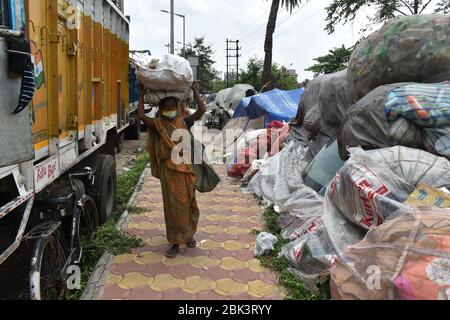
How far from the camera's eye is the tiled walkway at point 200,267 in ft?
10.0

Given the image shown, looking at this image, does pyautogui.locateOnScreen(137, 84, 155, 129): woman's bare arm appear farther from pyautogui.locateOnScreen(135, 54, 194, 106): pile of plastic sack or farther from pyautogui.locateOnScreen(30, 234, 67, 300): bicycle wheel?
pyautogui.locateOnScreen(30, 234, 67, 300): bicycle wheel

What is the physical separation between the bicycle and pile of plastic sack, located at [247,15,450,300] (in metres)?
1.60

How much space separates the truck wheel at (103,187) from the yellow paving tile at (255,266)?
64.8 inches

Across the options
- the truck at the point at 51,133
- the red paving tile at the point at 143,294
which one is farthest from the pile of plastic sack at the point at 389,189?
the truck at the point at 51,133

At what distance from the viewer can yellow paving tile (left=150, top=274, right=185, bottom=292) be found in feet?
10.2

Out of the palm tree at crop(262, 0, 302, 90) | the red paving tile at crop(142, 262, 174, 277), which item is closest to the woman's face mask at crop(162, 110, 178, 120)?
the red paving tile at crop(142, 262, 174, 277)

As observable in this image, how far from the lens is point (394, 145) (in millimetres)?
3025

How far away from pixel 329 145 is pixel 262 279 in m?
1.77

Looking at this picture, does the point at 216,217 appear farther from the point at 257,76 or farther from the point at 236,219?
the point at 257,76

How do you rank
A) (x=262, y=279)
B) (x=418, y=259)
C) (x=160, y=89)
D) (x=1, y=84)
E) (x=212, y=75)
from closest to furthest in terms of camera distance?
(x=1, y=84) < (x=418, y=259) < (x=262, y=279) < (x=160, y=89) < (x=212, y=75)

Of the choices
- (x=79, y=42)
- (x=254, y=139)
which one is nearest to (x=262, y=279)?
(x=79, y=42)

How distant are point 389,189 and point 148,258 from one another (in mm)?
2098
